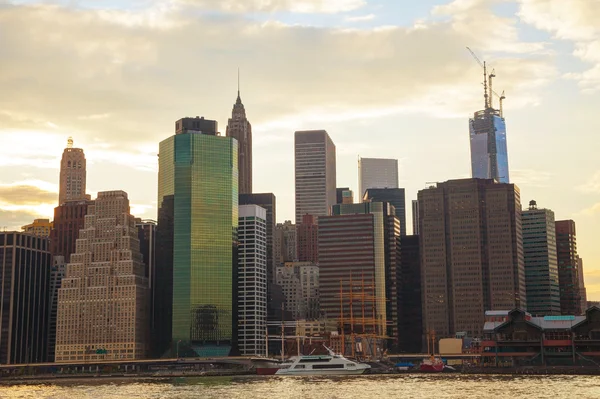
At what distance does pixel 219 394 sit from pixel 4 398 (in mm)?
50311

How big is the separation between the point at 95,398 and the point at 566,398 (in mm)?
91748

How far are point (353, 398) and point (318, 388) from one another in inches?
1309

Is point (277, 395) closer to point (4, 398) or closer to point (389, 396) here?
point (389, 396)

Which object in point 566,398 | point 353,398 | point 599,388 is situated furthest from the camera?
point 599,388

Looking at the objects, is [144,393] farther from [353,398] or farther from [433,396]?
[433,396]

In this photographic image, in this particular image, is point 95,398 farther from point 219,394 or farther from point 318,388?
point 318,388

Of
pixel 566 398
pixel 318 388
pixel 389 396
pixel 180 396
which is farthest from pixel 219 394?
pixel 566 398

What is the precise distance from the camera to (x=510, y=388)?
17950 cm

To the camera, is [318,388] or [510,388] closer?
[510,388]

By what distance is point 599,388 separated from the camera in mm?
175625

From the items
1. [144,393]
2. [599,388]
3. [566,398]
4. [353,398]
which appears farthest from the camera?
[144,393]

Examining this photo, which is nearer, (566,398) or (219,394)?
(566,398)

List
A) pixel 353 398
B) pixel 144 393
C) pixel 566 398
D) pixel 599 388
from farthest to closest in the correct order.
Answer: pixel 144 393
pixel 599 388
pixel 353 398
pixel 566 398

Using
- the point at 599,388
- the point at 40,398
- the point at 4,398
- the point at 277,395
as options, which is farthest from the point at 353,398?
the point at 4,398
